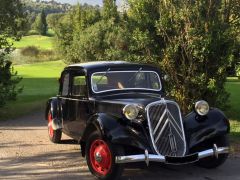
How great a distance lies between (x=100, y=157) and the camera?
758 cm

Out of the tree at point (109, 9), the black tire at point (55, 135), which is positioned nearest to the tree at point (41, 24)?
the tree at point (109, 9)

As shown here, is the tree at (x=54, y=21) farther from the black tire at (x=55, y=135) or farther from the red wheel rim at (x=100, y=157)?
the red wheel rim at (x=100, y=157)

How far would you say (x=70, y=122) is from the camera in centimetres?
951

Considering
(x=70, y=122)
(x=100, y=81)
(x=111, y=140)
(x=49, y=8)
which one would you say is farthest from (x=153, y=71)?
(x=49, y=8)

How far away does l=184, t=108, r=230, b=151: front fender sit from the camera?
7910mm

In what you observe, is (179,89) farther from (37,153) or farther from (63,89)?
(37,153)

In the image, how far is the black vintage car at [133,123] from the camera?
7.41m

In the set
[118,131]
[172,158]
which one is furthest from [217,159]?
[118,131]

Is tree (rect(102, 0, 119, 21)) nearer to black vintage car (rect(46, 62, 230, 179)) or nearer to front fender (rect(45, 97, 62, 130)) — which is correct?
front fender (rect(45, 97, 62, 130))

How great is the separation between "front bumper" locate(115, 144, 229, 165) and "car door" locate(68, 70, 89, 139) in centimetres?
187

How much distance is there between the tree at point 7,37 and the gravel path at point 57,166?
13.9 ft

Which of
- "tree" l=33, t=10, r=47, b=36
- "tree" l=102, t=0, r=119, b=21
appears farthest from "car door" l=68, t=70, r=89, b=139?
"tree" l=33, t=10, r=47, b=36

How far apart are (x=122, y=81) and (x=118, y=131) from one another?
5.93 feet

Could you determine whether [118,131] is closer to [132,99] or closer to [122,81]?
[132,99]
